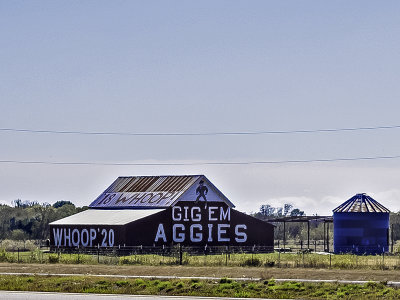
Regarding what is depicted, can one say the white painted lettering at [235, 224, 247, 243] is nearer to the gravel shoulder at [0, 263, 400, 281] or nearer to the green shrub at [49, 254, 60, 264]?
the green shrub at [49, 254, 60, 264]

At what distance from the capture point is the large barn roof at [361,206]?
82.8m

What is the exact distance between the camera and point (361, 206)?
83.1m

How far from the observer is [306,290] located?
1640 inches

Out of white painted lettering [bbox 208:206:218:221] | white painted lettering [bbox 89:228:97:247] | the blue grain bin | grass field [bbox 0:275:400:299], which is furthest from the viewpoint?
white painted lettering [bbox 208:206:218:221]

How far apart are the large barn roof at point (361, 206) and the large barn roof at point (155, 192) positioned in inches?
449

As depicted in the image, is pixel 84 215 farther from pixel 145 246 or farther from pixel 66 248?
pixel 145 246

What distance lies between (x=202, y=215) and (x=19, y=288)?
43.0 metres

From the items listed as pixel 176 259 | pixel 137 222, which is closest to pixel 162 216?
pixel 137 222

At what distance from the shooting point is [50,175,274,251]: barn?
81269 mm

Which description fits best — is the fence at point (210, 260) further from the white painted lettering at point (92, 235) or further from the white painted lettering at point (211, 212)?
the white painted lettering at point (211, 212)

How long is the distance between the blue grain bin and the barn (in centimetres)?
760

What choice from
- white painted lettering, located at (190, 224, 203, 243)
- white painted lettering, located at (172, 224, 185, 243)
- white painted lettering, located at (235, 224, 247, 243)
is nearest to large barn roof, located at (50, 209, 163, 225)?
white painted lettering, located at (172, 224, 185, 243)

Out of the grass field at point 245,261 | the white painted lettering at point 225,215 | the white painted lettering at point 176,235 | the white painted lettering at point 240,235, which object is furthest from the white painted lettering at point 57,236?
the white painted lettering at point 240,235

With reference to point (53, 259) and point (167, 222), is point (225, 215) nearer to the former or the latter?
point (167, 222)
